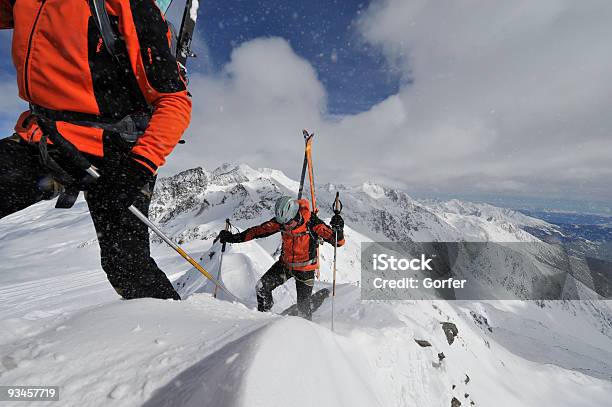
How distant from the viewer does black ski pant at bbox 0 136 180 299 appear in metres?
1.98

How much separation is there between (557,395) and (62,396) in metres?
21.8

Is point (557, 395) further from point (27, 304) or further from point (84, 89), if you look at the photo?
point (27, 304)

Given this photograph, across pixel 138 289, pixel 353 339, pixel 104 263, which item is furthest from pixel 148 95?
pixel 353 339

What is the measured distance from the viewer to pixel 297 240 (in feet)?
21.5

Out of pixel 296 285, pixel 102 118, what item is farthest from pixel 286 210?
pixel 102 118

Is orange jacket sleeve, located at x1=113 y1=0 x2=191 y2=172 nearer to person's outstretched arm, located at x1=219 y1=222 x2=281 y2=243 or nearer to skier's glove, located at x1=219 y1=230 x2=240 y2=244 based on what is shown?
person's outstretched arm, located at x1=219 y1=222 x2=281 y2=243

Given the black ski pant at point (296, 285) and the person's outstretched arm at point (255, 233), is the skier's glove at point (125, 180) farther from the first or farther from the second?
the black ski pant at point (296, 285)

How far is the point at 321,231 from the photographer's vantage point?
21.7 feet

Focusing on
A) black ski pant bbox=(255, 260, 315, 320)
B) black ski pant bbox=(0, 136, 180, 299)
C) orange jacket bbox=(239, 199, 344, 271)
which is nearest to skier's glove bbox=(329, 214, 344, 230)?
orange jacket bbox=(239, 199, 344, 271)

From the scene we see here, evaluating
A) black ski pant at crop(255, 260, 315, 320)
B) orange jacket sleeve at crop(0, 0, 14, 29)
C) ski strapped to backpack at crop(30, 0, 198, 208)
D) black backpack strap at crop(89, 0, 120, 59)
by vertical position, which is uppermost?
orange jacket sleeve at crop(0, 0, 14, 29)

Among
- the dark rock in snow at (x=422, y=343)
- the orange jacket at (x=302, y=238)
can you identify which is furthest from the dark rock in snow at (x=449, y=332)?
the orange jacket at (x=302, y=238)

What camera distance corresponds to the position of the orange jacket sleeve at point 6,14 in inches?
83.4

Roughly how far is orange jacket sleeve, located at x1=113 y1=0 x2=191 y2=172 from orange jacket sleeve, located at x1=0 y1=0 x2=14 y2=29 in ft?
2.75

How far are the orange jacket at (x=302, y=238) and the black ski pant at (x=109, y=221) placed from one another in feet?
11.4
